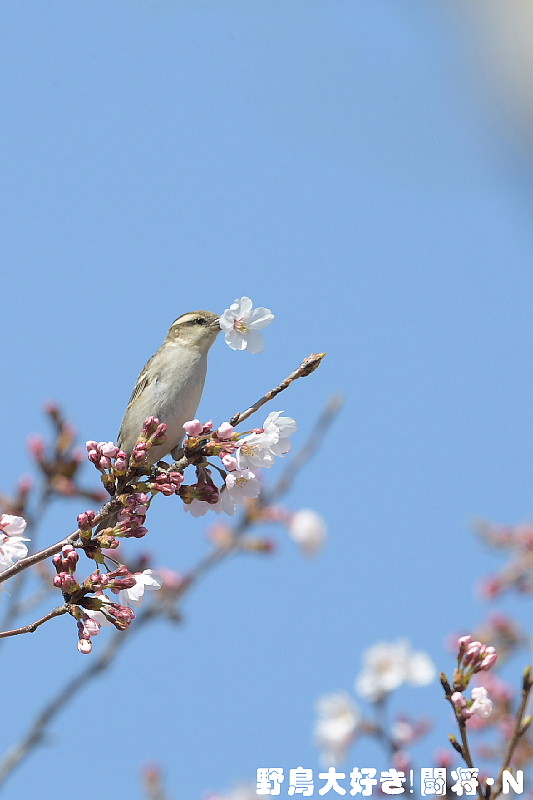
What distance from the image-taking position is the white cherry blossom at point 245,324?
3057 mm

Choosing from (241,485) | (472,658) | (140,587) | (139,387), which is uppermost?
(139,387)

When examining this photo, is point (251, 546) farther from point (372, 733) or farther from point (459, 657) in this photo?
point (459, 657)

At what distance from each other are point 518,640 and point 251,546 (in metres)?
2.09

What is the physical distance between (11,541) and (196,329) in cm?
186

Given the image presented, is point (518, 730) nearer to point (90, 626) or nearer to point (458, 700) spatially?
point (458, 700)

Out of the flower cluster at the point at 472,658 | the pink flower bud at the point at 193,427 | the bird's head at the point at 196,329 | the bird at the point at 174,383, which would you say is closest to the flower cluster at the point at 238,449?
the pink flower bud at the point at 193,427

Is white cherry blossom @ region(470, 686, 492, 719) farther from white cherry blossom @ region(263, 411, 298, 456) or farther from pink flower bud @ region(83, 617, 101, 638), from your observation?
pink flower bud @ region(83, 617, 101, 638)

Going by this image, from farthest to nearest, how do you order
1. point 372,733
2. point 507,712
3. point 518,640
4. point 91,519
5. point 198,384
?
point 518,640, point 507,712, point 372,733, point 198,384, point 91,519

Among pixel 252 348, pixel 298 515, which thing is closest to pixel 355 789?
pixel 252 348

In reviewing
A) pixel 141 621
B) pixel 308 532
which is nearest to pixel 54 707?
pixel 141 621

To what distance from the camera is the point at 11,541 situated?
296 centimetres

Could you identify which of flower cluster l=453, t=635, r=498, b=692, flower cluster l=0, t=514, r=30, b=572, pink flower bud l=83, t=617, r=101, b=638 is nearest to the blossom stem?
flower cluster l=453, t=635, r=498, b=692

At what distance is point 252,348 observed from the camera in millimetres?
3133

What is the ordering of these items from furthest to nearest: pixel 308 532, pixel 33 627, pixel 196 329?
pixel 308 532, pixel 196 329, pixel 33 627
